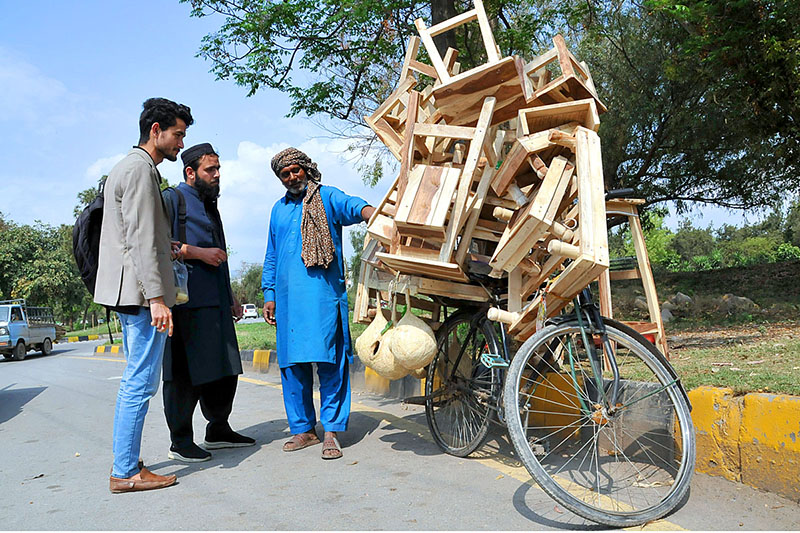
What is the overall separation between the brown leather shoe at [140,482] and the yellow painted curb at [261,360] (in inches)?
237

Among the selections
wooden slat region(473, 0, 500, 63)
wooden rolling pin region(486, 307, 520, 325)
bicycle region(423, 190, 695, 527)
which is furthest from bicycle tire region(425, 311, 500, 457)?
wooden slat region(473, 0, 500, 63)

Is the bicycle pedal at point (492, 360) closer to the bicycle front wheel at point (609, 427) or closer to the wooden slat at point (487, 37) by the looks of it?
the bicycle front wheel at point (609, 427)

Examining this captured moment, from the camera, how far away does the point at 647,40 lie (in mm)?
12992

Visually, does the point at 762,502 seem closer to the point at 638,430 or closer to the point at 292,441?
the point at 638,430

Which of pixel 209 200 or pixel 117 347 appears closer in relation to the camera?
pixel 209 200

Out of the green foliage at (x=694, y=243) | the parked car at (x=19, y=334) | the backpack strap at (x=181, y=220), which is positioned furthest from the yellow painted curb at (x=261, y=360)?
the green foliage at (x=694, y=243)

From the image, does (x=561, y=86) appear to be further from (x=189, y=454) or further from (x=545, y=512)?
(x=189, y=454)

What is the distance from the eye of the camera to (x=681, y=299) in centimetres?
1134

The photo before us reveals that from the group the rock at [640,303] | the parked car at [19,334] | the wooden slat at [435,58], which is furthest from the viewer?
the parked car at [19,334]

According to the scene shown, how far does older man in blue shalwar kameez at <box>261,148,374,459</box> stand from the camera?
4.21 m

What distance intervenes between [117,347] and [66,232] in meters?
23.8

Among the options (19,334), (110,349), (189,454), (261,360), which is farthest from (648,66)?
(19,334)

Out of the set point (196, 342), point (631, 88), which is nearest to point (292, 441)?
point (196, 342)

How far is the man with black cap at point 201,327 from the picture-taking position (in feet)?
13.9
